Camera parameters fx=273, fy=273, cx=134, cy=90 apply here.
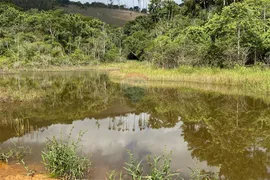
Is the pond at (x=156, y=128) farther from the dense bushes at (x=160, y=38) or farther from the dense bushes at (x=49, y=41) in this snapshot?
the dense bushes at (x=49, y=41)

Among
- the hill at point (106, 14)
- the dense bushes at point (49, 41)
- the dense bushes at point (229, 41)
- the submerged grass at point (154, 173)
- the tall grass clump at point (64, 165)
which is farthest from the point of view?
the hill at point (106, 14)

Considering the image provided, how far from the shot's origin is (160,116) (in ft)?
41.9

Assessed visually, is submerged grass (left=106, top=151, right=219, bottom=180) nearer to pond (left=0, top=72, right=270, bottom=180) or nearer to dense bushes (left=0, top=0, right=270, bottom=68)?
pond (left=0, top=72, right=270, bottom=180)

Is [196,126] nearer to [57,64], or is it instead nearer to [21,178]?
[21,178]

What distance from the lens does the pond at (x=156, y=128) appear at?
700cm

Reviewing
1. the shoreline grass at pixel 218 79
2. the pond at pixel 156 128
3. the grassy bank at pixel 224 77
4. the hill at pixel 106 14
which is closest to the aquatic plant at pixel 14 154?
the pond at pixel 156 128

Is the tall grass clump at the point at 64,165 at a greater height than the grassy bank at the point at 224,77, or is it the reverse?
the grassy bank at the point at 224,77

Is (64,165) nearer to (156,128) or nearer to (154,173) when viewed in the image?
(154,173)

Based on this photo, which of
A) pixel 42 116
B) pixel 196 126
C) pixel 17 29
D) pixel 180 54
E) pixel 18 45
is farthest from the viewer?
pixel 17 29

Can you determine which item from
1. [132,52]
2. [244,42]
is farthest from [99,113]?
[132,52]

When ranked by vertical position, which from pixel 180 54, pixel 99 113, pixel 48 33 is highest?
pixel 48 33

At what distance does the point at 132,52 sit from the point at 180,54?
1363 inches

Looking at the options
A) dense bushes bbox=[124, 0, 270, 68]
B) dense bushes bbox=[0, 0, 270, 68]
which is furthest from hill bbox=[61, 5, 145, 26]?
dense bushes bbox=[124, 0, 270, 68]

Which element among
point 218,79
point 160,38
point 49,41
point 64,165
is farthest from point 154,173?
point 49,41
